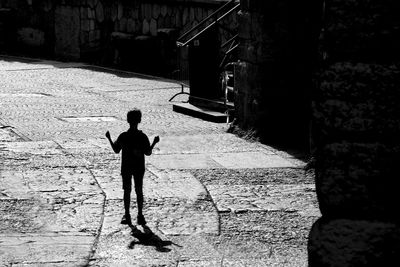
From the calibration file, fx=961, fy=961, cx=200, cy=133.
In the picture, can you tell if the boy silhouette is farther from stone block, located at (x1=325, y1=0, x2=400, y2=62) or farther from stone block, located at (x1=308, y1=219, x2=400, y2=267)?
stone block, located at (x1=325, y1=0, x2=400, y2=62)

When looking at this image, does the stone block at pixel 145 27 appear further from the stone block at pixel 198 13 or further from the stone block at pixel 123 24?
the stone block at pixel 198 13

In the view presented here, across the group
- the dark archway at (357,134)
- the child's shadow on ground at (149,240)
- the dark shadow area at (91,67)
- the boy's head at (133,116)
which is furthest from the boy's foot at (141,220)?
the dark shadow area at (91,67)

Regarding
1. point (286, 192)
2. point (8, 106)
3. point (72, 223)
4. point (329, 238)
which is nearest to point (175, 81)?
point (8, 106)

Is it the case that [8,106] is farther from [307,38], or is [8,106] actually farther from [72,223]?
[72,223]

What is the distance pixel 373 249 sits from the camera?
175 inches

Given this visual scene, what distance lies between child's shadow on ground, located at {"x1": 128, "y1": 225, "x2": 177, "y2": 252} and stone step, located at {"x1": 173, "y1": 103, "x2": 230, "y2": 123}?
22.3ft

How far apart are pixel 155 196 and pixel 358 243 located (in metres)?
4.99

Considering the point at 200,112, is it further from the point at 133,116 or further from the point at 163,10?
the point at 133,116

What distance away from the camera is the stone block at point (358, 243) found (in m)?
4.41

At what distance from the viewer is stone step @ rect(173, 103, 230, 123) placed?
14719mm

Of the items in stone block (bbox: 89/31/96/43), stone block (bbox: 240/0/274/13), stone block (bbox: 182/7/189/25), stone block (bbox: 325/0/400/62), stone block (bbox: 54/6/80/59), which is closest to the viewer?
stone block (bbox: 325/0/400/62)

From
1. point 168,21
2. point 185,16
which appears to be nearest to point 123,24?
point 168,21

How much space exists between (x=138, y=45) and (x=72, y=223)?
1353 centimetres

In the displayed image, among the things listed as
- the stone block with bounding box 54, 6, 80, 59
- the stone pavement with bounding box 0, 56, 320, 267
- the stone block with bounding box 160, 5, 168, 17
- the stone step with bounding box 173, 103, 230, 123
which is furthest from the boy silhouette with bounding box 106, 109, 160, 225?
the stone block with bounding box 54, 6, 80, 59
